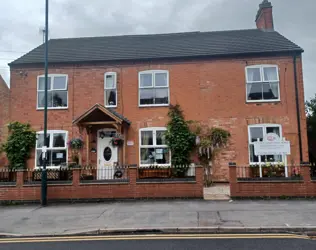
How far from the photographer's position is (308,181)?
35.1 feet

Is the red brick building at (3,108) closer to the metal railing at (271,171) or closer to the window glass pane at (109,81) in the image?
the window glass pane at (109,81)

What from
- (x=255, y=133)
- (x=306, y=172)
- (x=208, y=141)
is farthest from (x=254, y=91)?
(x=306, y=172)

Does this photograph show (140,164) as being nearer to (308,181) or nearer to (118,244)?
(308,181)

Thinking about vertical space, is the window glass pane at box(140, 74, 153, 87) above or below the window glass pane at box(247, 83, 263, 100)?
above

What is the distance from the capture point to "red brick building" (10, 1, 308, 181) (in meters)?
15.2

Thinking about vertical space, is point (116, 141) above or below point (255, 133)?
below

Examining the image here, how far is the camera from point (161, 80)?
16172 millimetres

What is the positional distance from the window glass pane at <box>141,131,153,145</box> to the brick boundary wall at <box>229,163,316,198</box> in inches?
230

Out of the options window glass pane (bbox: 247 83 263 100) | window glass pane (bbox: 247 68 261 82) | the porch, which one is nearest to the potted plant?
the porch

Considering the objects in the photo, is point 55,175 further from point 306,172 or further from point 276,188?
point 306,172

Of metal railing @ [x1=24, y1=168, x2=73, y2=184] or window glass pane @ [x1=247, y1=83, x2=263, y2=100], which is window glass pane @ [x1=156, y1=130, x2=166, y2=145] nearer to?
metal railing @ [x1=24, y1=168, x2=73, y2=184]

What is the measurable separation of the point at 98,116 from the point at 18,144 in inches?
186

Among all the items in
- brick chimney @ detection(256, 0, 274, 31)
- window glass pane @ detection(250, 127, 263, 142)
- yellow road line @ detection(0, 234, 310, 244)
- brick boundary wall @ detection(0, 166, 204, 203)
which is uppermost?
brick chimney @ detection(256, 0, 274, 31)

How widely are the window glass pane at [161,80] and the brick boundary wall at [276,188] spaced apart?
6.98m
